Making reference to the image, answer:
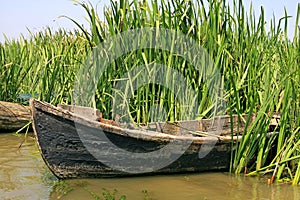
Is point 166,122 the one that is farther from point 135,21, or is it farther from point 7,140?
point 7,140

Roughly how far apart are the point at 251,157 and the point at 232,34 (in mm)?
1338

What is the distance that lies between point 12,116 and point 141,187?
3.42 metres

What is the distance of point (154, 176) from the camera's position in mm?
4234

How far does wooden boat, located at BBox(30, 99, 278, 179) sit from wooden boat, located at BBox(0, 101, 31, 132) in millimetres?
2520

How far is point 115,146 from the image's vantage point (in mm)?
3920

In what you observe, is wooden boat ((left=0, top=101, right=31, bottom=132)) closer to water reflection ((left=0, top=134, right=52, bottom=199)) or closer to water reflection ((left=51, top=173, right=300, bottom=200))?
water reflection ((left=0, top=134, right=52, bottom=199))

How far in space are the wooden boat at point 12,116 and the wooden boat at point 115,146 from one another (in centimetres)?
252

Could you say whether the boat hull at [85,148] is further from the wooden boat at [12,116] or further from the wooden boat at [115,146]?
the wooden boat at [12,116]

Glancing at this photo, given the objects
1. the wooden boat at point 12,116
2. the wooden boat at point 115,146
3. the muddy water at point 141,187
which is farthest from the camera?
the wooden boat at point 12,116

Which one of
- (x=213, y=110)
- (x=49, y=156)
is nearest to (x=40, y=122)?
(x=49, y=156)

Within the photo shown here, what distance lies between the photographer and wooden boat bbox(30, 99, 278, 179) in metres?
3.72

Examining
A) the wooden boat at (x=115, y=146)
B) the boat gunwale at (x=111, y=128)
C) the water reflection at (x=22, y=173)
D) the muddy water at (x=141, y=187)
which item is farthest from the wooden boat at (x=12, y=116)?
the boat gunwale at (x=111, y=128)

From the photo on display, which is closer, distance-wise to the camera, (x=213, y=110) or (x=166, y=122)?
(x=166, y=122)

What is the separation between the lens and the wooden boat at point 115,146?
3.72 meters
